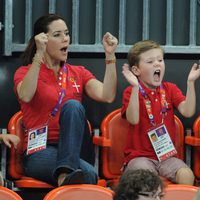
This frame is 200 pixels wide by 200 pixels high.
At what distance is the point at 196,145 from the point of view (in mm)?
4660

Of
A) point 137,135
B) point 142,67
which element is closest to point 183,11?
point 142,67

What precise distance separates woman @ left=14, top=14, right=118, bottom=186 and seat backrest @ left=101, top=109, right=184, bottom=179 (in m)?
0.20

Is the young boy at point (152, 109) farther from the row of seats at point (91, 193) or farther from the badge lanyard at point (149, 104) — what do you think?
the row of seats at point (91, 193)

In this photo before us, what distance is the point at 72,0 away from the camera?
505cm

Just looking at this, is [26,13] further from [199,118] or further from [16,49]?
[199,118]

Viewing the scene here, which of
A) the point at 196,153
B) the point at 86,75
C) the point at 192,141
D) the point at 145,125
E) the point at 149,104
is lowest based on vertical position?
the point at 196,153

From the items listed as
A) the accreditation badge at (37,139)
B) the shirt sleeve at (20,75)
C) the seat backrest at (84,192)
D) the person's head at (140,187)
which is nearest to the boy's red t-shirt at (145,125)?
the accreditation badge at (37,139)

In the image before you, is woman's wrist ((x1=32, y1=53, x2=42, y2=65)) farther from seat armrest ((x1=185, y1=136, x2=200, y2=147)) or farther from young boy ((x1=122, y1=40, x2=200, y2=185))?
seat armrest ((x1=185, y1=136, x2=200, y2=147))

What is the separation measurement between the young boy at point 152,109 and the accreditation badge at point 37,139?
0.53m

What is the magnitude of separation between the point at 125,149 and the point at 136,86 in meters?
0.50

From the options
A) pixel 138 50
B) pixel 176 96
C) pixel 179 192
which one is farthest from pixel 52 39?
pixel 179 192

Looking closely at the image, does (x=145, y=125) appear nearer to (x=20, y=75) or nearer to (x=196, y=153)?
(x=196, y=153)

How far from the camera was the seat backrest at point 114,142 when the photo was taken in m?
4.70

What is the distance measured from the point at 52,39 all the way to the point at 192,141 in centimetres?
112
